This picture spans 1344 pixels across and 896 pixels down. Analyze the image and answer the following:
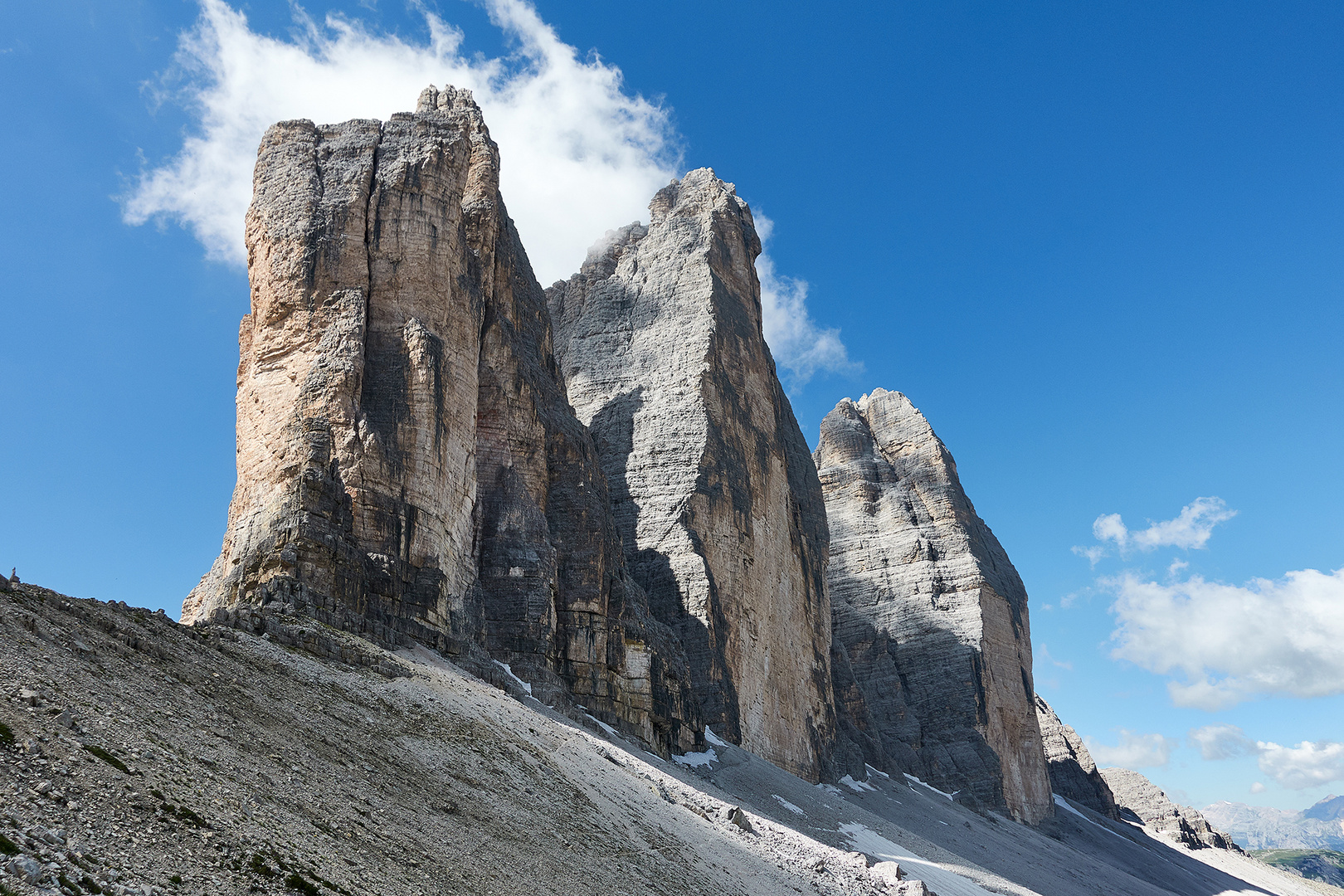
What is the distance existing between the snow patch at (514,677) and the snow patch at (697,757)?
8228 mm

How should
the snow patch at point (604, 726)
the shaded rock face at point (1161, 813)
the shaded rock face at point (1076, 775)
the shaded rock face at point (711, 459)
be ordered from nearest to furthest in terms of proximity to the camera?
the snow patch at point (604, 726) → the shaded rock face at point (711, 459) → the shaded rock face at point (1076, 775) → the shaded rock face at point (1161, 813)

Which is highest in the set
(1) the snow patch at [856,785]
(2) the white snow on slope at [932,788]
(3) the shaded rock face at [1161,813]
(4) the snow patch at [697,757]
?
(3) the shaded rock face at [1161,813]

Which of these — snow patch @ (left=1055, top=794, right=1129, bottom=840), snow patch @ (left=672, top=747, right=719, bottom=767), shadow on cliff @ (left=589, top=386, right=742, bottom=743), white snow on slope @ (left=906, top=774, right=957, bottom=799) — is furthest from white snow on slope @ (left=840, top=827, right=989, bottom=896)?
snow patch @ (left=1055, top=794, right=1129, bottom=840)

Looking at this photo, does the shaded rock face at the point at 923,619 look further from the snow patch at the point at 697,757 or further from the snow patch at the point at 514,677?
the snow patch at the point at 514,677

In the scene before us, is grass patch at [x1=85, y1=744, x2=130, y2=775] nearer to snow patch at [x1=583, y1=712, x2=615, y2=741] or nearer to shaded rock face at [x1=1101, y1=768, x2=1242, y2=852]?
snow patch at [x1=583, y1=712, x2=615, y2=741]

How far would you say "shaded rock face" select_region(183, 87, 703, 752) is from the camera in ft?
103

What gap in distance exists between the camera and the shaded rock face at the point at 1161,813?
11075cm

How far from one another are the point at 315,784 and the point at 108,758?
382cm

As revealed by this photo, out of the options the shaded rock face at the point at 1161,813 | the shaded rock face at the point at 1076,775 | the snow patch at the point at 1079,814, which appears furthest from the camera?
the shaded rock face at the point at 1161,813

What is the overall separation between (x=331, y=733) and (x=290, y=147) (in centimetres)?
2739

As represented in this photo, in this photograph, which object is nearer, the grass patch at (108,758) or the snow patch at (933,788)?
the grass patch at (108,758)

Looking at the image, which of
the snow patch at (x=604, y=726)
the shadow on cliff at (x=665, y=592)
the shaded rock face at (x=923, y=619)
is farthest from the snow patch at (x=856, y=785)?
the snow patch at (x=604, y=726)

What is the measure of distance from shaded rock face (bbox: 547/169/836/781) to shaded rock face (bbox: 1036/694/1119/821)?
153ft

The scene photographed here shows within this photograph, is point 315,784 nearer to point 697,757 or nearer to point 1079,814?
point 697,757
